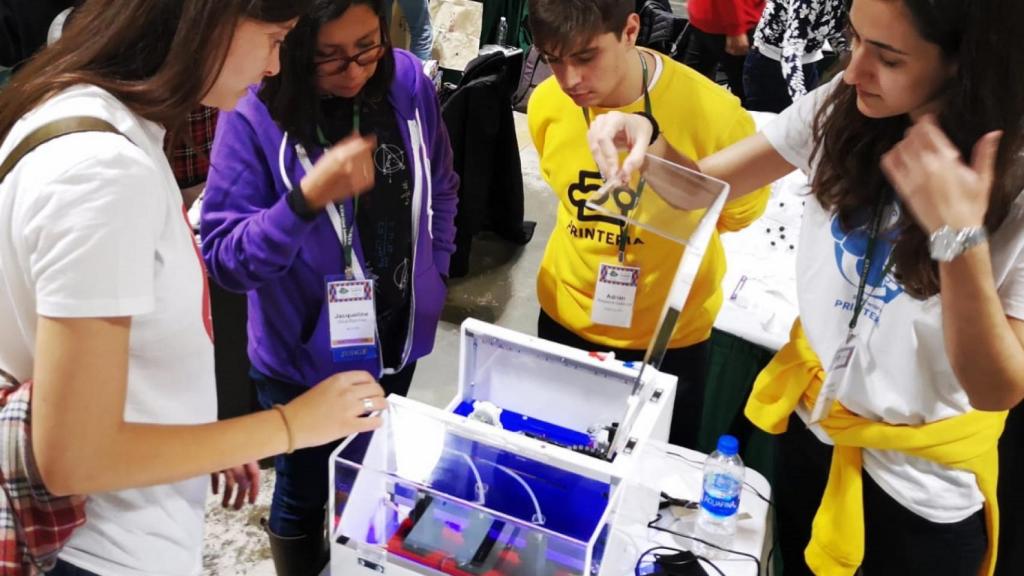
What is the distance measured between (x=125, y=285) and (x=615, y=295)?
1108 millimetres

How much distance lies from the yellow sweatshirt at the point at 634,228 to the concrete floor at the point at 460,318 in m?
1.11

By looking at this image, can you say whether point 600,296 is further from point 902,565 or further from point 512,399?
point 902,565

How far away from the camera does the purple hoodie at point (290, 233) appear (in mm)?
1531

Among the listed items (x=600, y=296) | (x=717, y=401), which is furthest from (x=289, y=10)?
(x=717, y=401)

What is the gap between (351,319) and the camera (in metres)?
1.67

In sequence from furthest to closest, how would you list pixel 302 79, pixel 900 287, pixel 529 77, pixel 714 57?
1. pixel 529 77
2. pixel 714 57
3. pixel 302 79
4. pixel 900 287

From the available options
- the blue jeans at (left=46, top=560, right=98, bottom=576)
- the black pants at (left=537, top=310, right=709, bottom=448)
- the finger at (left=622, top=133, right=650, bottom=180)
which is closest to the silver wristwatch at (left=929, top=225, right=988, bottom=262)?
the finger at (left=622, top=133, right=650, bottom=180)

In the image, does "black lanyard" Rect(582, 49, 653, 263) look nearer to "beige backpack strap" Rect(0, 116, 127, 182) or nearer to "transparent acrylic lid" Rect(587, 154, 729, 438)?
"transparent acrylic lid" Rect(587, 154, 729, 438)

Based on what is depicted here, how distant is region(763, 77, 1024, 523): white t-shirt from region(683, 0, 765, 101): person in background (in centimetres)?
298

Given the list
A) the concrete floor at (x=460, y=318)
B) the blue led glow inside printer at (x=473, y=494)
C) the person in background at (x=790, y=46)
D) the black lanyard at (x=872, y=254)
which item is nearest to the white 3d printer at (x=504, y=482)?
the blue led glow inside printer at (x=473, y=494)

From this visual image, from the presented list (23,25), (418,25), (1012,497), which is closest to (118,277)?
(1012,497)

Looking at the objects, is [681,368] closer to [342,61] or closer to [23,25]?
[342,61]

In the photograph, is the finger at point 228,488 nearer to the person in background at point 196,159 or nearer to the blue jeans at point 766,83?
the person in background at point 196,159

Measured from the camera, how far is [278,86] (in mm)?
1505
